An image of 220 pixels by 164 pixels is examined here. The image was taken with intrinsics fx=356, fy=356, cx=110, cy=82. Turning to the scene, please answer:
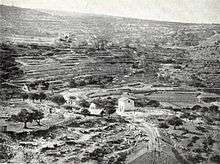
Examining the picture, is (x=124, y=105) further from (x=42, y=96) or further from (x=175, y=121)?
(x=42, y=96)

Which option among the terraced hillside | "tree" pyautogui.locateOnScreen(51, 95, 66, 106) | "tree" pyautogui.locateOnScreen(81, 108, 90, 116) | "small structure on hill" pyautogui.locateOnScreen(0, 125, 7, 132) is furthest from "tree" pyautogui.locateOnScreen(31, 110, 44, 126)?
the terraced hillside

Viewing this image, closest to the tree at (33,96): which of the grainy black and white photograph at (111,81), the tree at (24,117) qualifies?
the grainy black and white photograph at (111,81)

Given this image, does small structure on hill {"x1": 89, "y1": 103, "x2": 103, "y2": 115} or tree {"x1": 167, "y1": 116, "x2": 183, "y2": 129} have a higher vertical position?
small structure on hill {"x1": 89, "y1": 103, "x2": 103, "y2": 115}

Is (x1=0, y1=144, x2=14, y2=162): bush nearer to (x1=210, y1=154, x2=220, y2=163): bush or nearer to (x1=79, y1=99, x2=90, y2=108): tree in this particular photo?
(x1=79, y1=99, x2=90, y2=108): tree

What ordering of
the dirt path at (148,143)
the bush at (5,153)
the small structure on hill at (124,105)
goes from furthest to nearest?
the small structure on hill at (124,105) → the dirt path at (148,143) → the bush at (5,153)

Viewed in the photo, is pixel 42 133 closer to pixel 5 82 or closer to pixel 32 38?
pixel 5 82

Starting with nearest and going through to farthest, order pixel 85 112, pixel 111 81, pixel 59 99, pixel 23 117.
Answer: pixel 23 117 < pixel 85 112 < pixel 59 99 < pixel 111 81

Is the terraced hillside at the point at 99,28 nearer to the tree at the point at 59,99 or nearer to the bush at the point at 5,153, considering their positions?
the tree at the point at 59,99

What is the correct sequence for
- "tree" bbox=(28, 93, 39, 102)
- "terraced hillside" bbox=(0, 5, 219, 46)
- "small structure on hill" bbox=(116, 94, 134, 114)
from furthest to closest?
"terraced hillside" bbox=(0, 5, 219, 46), "small structure on hill" bbox=(116, 94, 134, 114), "tree" bbox=(28, 93, 39, 102)

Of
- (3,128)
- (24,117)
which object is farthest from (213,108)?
(3,128)
